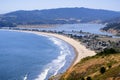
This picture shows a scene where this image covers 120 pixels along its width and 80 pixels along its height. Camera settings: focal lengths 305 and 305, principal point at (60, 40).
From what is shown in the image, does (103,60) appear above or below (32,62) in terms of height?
above

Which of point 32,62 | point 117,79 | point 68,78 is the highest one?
point 117,79

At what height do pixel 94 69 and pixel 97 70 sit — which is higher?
pixel 97 70

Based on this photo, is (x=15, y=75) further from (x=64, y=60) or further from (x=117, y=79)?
(x=117, y=79)

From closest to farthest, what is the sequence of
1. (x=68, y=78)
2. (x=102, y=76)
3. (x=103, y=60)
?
(x=102, y=76)
(x=68, y=78)
(x=103, y=60)

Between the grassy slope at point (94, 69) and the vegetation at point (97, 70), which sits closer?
the vegetation at point (97, 70)

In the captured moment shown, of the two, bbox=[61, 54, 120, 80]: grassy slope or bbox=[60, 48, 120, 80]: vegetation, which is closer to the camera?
bbox=[60, 48, 120, 80]: vegetation

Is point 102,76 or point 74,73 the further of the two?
Result: point 74,73

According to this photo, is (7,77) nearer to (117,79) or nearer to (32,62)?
(32,62)

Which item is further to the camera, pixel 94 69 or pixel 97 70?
pixel 94 69

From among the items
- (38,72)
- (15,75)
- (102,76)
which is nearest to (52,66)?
(38,72)

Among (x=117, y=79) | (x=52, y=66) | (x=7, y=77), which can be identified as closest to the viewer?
(x=117, y=79)
